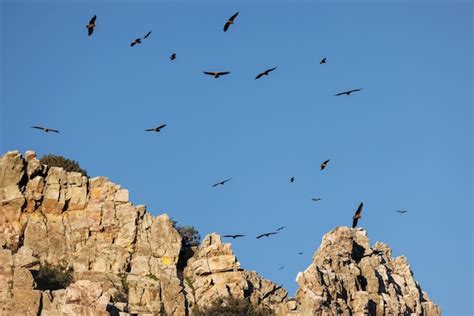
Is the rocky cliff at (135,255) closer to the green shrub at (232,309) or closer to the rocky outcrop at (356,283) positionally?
the rocky outcrop at (356,283)

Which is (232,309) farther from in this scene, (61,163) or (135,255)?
(61,163)

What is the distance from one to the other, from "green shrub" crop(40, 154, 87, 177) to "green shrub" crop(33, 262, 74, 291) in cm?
2472

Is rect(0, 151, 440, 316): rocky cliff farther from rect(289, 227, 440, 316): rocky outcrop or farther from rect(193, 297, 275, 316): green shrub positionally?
rect(193, 297, 275, 316): green shrub

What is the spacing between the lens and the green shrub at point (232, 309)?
442 ft

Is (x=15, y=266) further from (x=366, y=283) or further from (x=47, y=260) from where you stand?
(x=366, y=283)

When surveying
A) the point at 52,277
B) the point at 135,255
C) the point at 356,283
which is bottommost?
the point at 52,277

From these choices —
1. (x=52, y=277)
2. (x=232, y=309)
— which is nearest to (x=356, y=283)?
(x=232, y=309)

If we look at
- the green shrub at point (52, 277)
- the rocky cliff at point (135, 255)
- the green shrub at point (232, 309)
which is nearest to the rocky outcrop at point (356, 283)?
the rocky cliff at point (135, 255)

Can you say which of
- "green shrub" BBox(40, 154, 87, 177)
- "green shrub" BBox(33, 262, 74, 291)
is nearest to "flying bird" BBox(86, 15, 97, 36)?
"green shrub" BBox(33, 262, 74, 291)

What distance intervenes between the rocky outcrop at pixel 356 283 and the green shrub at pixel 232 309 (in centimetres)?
373

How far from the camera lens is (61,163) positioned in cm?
16200

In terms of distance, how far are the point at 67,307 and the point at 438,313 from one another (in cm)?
5108

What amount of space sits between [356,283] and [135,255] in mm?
20990

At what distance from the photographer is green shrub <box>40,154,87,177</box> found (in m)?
161
